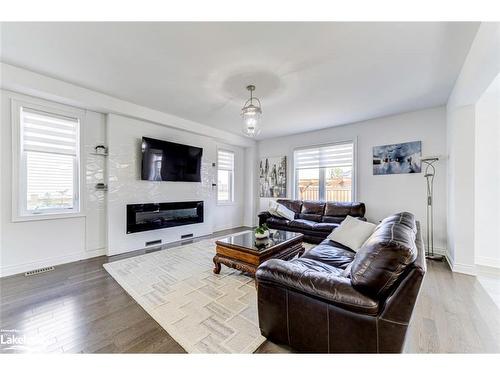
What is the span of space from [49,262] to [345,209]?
16.7ft

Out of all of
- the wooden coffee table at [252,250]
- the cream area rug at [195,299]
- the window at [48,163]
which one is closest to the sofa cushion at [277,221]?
the wooden coffee table at [252,250]

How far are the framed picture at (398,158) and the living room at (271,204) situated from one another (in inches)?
1.3

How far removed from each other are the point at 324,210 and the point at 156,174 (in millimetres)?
3593

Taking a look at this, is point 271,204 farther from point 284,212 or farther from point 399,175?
point 399,175

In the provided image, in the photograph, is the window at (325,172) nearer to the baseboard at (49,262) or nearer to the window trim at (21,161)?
the baseboard at (49,262)

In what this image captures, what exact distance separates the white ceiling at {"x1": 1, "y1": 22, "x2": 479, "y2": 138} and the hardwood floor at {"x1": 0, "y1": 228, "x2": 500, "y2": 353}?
2554 millimetres

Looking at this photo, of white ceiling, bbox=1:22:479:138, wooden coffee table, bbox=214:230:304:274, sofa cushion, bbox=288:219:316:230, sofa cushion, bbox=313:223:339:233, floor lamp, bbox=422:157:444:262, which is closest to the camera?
white ceiling, bbox=1:22:479:138

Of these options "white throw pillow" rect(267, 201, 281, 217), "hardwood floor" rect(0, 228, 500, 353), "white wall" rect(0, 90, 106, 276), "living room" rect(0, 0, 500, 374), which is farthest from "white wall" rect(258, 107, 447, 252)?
"white wall" rect(0, 90, 106, 276)

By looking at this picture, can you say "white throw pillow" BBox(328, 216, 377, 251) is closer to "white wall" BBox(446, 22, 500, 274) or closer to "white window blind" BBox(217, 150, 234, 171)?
"white wall" BBox(446, 22, 500, 274)

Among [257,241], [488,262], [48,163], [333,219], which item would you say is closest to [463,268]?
[488,262]

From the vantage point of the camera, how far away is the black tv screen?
3.88 m

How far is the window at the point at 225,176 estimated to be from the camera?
5672 mm

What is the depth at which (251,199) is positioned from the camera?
618cm
